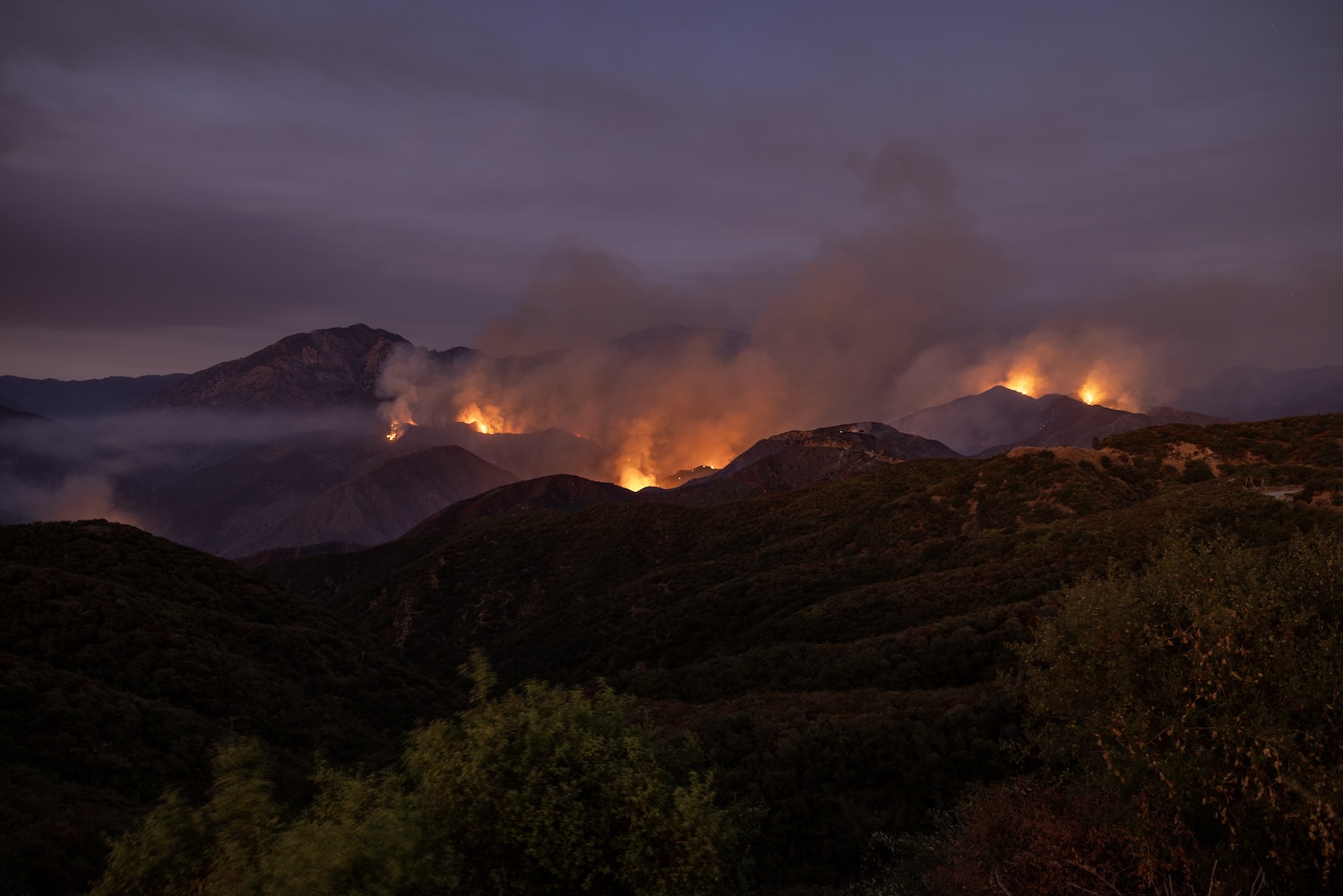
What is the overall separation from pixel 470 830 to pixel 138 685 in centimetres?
2446

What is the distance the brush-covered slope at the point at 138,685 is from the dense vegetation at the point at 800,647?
0.16 meters

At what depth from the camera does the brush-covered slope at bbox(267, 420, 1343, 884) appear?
19188 mm

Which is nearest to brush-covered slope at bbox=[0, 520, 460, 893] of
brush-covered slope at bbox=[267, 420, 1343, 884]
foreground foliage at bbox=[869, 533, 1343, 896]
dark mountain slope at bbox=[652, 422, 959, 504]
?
brush-covered slope at bbox=[267, 420, 1343, 884]

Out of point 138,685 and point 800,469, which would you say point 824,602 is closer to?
point 138,685

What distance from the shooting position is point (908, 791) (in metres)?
18.3

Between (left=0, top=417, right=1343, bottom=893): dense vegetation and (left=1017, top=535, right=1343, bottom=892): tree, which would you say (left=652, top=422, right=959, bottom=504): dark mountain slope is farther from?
(left=1017, top=535, right=1343, bottom=892): tree

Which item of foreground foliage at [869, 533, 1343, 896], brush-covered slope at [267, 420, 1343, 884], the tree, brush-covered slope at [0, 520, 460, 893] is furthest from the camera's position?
brush-covered slope at [267, 420, 1343, 884]

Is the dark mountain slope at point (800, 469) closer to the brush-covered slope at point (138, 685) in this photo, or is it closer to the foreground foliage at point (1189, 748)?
the brush-covered slope at point (138, 685)

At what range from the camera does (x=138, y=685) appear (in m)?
26.6

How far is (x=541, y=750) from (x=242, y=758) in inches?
220

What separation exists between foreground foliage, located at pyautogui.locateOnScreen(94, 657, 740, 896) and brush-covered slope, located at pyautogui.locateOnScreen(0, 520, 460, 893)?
6.67m

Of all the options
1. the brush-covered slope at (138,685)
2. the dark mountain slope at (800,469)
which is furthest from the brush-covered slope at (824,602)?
the dark mountain slope at (800,469)

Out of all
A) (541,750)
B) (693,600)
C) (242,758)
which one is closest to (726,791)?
(541,750)

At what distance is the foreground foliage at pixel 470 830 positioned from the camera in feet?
29.3
